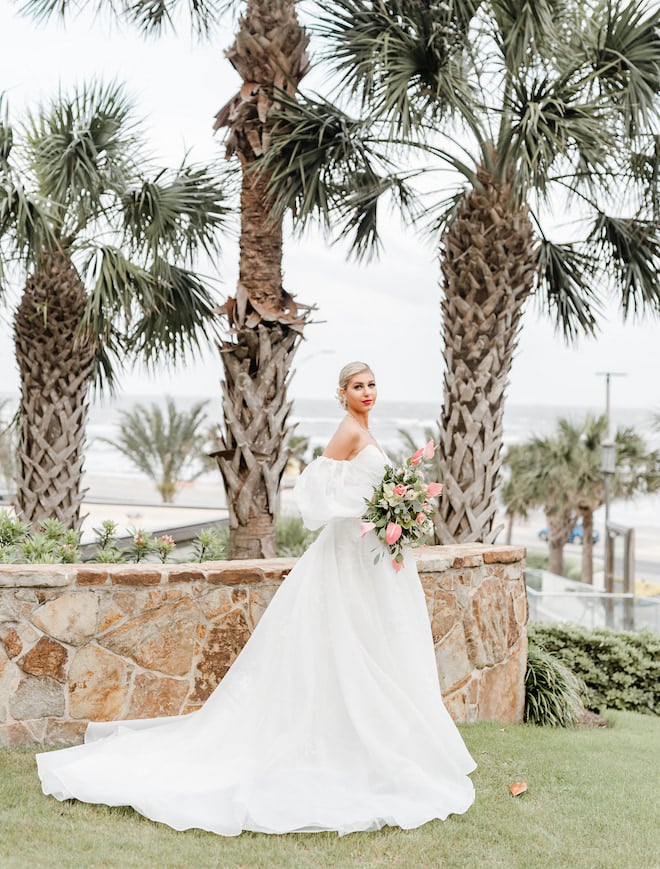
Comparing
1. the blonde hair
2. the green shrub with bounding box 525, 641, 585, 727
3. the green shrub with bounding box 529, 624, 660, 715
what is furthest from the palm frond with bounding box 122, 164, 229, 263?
the green shrub with bounding box 529, 624, 660, 715

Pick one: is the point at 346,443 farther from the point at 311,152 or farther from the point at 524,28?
the point at 524,28

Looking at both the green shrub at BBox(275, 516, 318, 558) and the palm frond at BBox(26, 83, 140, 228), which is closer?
the palm frond at BBox(26, 83, 140, 228)

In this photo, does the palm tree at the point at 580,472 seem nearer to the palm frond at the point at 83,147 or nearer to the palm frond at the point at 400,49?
the palm frond at the point at 83,147

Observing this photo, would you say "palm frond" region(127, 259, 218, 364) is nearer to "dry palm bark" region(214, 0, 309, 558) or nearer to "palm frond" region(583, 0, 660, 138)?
"dry palm bark" region(214, 0, 309, 558)

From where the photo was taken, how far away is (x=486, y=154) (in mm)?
7867

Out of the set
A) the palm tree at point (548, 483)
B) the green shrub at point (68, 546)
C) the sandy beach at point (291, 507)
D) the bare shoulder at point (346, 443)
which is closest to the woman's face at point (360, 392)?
the bare shoulder at point (346, 443)

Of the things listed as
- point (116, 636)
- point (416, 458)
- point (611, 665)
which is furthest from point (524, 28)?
point (611, 665)

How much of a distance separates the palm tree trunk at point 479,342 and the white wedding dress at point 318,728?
Answer: 11.1 ft

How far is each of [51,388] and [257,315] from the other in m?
3.16

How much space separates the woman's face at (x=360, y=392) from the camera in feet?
15.3

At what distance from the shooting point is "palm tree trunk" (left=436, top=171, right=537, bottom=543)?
794 cm

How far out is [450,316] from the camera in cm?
812

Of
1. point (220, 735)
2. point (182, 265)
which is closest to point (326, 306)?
point (182, 265)

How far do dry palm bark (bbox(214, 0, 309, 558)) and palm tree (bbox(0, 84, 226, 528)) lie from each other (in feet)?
3.98
